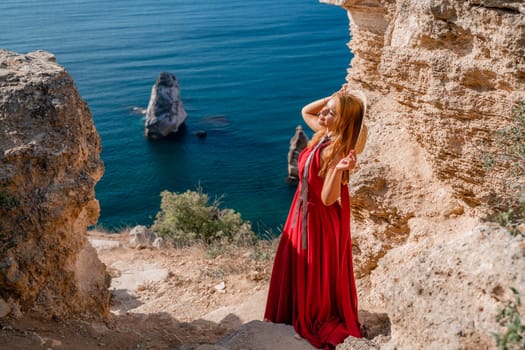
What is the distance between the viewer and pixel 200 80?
143ft

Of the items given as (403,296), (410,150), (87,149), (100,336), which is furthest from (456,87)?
(100,336)

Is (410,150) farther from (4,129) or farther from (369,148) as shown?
(4,129)

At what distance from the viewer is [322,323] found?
15.0 ft

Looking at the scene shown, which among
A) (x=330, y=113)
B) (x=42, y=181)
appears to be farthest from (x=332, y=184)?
(x=42, y=181)

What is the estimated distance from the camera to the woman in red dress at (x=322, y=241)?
4113 mm

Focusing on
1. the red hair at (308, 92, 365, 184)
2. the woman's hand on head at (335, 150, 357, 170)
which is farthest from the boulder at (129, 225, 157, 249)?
the woman's hand on head at (335, 150, 357, 170)

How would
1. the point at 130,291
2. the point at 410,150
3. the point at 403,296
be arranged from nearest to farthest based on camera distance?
the point at 403,296, the point at 410,150, the point at 130,291

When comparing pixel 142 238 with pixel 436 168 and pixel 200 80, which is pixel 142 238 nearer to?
pixel 436 168

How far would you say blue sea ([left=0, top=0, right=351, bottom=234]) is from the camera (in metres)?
27.5

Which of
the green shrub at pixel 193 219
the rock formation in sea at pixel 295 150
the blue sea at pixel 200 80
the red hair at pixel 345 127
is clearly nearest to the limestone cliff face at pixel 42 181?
the red hair at pixel 345 127

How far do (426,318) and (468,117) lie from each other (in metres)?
2.30

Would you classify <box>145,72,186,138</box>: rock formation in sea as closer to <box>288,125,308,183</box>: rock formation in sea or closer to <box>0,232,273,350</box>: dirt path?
<box>288,125,308,183</box>: rock formation in sea

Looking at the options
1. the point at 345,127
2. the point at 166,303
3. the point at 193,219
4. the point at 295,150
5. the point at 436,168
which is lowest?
the point at 295,150

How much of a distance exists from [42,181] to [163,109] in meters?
31.5
